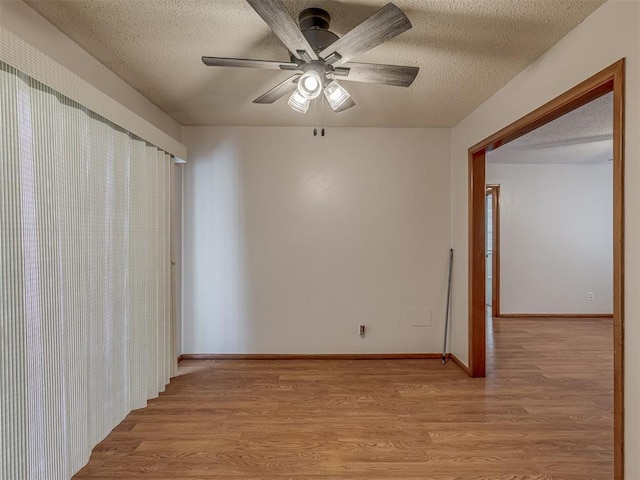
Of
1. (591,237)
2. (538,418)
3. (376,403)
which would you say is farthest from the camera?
(591,237)

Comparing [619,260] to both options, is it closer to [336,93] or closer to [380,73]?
[380,73]

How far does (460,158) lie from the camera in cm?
297

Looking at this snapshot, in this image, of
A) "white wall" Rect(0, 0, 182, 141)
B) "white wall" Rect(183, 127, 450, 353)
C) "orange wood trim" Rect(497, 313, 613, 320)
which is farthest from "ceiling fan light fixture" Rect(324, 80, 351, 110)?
"orange wood trim" Rect(497, 313, 613, 320)

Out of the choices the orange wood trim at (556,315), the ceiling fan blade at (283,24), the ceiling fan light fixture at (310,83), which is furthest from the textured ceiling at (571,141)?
the ceiling fan blade at (283,24)

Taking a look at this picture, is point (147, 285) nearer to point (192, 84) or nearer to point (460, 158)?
point (192, 84)

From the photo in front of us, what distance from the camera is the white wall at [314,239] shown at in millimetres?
3074

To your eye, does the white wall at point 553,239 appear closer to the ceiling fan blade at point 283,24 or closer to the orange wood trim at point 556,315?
the orange wood trim at point 556,315

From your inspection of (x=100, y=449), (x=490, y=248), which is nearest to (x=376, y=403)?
(x=100, y=449)

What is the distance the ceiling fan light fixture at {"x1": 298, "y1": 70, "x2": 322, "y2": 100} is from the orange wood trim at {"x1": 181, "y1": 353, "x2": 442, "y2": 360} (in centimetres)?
248

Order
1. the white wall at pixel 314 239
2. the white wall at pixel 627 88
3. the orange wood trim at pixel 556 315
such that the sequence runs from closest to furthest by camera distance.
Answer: the white wall at pixel 627 88, the white wall at pixel 314 239, the orange wood trim at pixel 556 315

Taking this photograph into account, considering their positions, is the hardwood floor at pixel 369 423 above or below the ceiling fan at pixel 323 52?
below

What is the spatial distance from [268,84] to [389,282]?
213cm

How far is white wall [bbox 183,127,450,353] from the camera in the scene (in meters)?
3.07

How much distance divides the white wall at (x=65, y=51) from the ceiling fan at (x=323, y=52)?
830mm
